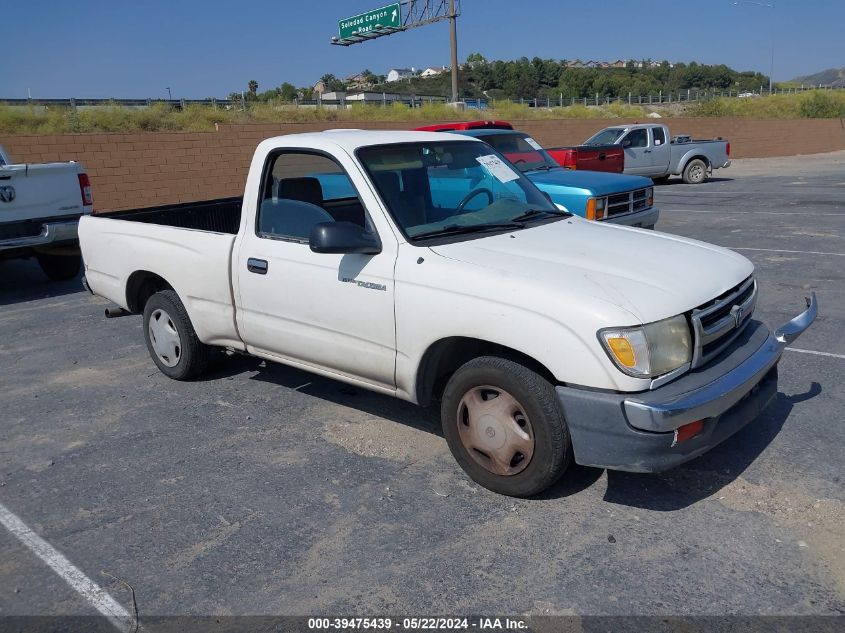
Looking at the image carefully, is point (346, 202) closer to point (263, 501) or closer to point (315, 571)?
point (263, 501)

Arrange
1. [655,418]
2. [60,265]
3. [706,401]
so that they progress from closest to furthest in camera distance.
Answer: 1. [655,418]
2. [706,401]
3. [60,265]

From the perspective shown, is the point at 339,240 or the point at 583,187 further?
the point at 583,187

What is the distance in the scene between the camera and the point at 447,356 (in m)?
4.18

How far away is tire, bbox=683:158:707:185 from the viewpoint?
23031 mm

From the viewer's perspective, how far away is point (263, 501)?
404cm

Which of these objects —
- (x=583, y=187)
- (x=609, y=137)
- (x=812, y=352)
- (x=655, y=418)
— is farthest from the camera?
(x=609, y=137)

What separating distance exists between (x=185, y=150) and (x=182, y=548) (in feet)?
50.1

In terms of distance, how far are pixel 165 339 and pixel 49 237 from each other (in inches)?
169

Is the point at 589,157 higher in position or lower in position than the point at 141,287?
higher

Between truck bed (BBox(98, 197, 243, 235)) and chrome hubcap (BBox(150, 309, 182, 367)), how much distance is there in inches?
34.6

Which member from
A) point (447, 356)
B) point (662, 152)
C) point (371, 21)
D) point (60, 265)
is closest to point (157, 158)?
point (60, 265)

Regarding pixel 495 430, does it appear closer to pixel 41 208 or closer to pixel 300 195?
pixel 300 195

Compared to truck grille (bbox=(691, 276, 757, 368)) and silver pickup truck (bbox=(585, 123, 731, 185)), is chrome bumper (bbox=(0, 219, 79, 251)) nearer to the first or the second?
truck grille (bbox=(691, 276, 757, 368))

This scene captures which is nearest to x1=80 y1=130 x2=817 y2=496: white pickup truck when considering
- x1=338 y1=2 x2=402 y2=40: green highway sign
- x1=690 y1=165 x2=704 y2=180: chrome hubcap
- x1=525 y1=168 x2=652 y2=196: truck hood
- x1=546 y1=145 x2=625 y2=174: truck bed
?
x1=525 y1=168 x2=652 y2=196: truck hood
